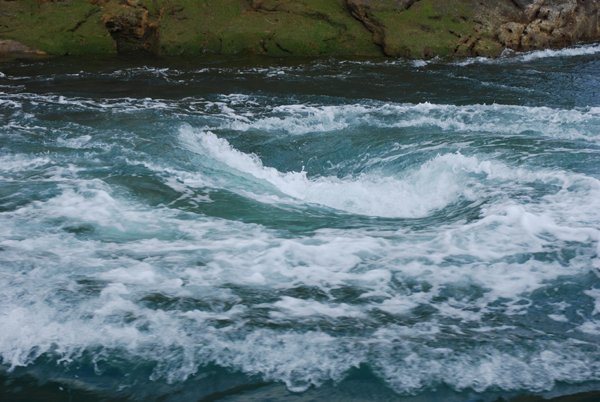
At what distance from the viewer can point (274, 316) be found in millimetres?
2520

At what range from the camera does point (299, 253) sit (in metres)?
3.24

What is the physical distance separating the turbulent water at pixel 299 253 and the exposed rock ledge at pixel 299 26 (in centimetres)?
510

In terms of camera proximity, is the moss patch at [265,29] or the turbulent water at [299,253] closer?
the turbulent water at [299,253]

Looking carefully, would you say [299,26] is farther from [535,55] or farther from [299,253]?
[299,253]

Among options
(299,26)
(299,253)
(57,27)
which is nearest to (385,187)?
(299,253)

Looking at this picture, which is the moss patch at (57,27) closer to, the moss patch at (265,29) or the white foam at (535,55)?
the moss patch at (265,29)

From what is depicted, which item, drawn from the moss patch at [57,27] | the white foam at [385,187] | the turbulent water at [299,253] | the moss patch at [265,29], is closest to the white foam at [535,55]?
the moss patch at [265,29]

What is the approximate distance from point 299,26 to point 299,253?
1002 cm

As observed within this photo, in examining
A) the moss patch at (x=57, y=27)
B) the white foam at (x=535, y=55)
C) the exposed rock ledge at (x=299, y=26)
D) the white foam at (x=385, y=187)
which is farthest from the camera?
the exposed rock ledge at (x=299, y=26)

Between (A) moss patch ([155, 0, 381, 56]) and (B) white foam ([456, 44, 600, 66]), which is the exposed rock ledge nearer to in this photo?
(A) moss patch ([155, 0, 381, 56])

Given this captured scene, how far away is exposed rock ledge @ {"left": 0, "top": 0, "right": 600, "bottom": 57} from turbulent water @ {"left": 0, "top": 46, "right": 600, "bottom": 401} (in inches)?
201

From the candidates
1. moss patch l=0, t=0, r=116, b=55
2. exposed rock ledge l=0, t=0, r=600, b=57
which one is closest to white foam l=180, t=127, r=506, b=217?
exposed rock ledge l=0, t=0, r=600, b=57

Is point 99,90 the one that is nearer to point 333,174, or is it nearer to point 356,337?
point 333,174

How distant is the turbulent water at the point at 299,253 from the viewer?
213 cm
